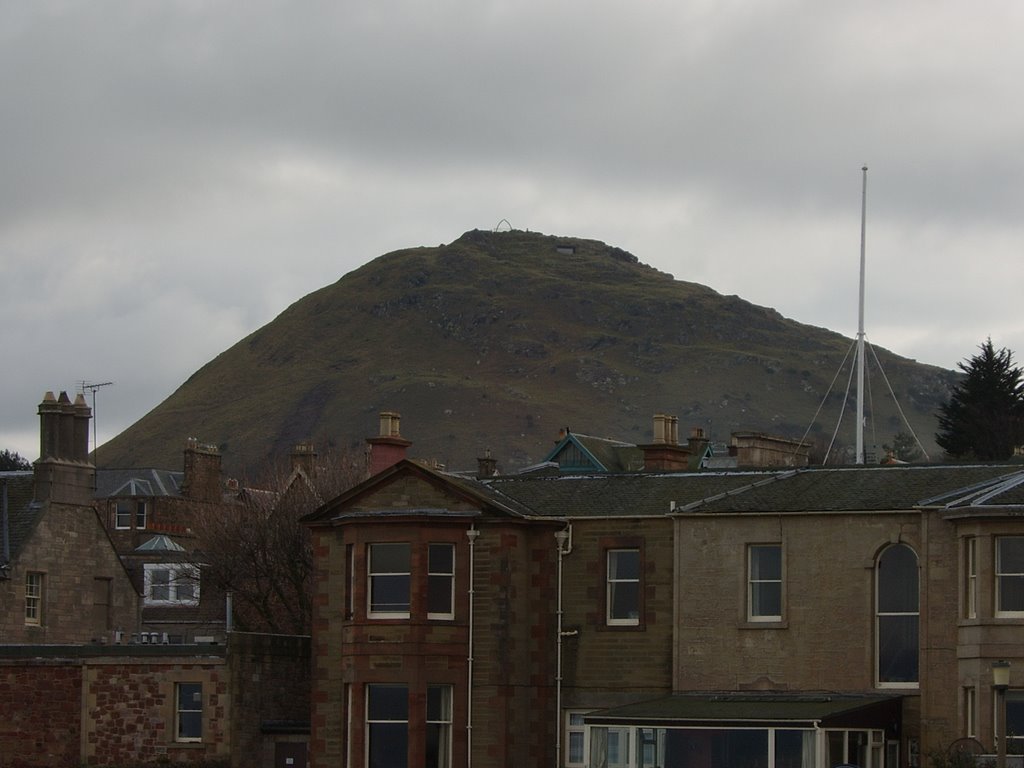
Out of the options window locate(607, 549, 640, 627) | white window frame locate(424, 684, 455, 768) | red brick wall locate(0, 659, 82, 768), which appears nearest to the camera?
white window frame locate(424, 684, 455, 768)

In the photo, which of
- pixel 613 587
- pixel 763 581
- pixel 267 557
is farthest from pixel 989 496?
pixel 267 557

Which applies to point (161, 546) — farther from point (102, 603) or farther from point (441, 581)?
point (441, 581)

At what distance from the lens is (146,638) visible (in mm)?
61250

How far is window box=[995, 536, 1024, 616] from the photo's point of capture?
45.2 m

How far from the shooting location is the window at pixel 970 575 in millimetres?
45625

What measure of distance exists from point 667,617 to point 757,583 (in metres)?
2.44

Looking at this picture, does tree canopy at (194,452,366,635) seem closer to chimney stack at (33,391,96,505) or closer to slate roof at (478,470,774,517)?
chimney stack at (33,391,96,505)

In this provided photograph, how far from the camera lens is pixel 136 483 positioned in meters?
122

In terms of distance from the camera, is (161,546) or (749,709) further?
(161,546)

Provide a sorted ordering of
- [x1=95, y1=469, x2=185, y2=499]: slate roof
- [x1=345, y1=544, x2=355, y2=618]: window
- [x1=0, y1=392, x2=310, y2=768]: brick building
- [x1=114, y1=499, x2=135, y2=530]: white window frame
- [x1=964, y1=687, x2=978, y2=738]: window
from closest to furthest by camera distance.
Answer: [x1=964, y1=687, x2=978, y2=738]: window, [x1=345, y1=544, x2=355, y2=618]: window, [x1=0, y1=392, x2=310, y2=768]: brick building, [x1=114, y1=499, x2=135, y2=530]: white window frame, [x1=95, y1=469, x2=185, y2=499]: slate roof

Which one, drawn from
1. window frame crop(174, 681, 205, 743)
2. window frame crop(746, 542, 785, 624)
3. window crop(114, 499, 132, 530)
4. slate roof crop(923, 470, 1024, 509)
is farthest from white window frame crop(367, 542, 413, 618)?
window crop(114, 499, 132, 530)

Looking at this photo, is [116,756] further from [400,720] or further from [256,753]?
[400,720]

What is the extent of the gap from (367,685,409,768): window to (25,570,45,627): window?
712 inches

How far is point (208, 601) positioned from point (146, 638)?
3120 centimetres
